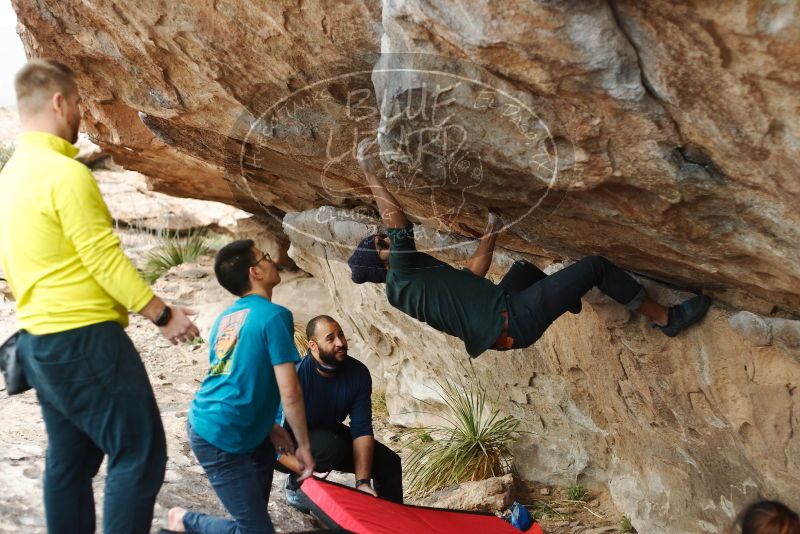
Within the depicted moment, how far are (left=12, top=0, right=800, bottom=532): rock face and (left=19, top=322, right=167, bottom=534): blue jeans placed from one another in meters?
1.39

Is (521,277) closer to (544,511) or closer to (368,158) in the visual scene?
(368,158)

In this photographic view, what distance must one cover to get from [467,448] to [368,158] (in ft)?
8.85

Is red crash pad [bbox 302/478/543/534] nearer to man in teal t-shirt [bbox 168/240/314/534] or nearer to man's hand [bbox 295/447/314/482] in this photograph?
man's hand [bbox 295/447/314/482]

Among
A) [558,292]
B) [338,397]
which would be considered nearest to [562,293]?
[558,292]

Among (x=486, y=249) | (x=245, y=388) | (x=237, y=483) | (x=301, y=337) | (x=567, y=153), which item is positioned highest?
(x=567, y=153)

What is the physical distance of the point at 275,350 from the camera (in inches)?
132

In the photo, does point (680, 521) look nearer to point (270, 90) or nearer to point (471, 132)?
point (471, 132)

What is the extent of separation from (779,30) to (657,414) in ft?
9.81

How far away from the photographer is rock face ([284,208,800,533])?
14.6ft

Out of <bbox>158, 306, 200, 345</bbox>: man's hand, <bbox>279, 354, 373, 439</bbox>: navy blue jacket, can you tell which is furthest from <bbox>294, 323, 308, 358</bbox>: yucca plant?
<bbox>158, 306, 200, 345</bbox>: man's hand

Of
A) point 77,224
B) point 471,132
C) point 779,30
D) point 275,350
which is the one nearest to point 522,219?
point 471,132

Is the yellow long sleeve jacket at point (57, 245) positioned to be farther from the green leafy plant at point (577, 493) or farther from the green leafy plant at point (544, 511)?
the green leafy plant at point (577, 493)

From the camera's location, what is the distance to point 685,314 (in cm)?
451

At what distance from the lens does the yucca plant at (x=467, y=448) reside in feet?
21.0
